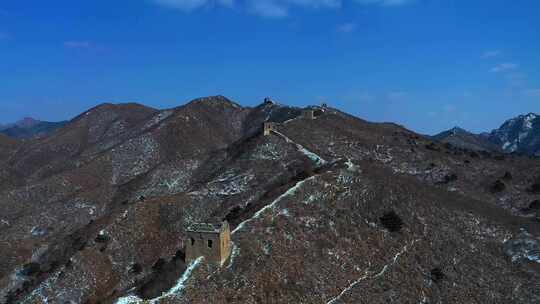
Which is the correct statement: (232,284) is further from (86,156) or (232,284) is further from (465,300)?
(86,156)

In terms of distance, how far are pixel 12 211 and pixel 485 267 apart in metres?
89.6

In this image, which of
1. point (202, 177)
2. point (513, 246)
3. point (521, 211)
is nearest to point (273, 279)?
point (513, 246)

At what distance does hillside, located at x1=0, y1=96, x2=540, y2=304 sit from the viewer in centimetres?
3847

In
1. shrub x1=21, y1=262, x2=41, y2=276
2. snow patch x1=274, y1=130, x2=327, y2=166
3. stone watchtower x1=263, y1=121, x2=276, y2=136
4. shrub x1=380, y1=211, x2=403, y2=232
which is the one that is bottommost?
shrub x1=21, y1=262, x2=41, y2=276

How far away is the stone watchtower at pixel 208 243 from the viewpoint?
35.5 meters

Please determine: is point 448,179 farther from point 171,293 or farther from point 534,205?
point 171,293

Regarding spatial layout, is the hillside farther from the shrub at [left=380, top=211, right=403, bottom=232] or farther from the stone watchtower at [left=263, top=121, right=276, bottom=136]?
the stone watchtower at [left=263, top=121, right=276, bottom=136]

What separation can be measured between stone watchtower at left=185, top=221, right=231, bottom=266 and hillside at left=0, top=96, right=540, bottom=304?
824 millimetres

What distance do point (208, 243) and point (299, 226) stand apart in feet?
40.0

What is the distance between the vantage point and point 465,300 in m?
39.8

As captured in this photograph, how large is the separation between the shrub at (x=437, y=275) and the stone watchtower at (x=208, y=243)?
20578mm

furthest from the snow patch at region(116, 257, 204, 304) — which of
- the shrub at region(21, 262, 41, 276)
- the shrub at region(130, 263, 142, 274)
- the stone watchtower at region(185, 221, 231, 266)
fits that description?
the shrub at region(21, 262, 41, 276)

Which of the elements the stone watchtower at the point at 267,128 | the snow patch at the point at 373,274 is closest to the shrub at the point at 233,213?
the snow patch at the point at 373,274

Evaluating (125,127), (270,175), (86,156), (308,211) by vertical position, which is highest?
(125,127)
